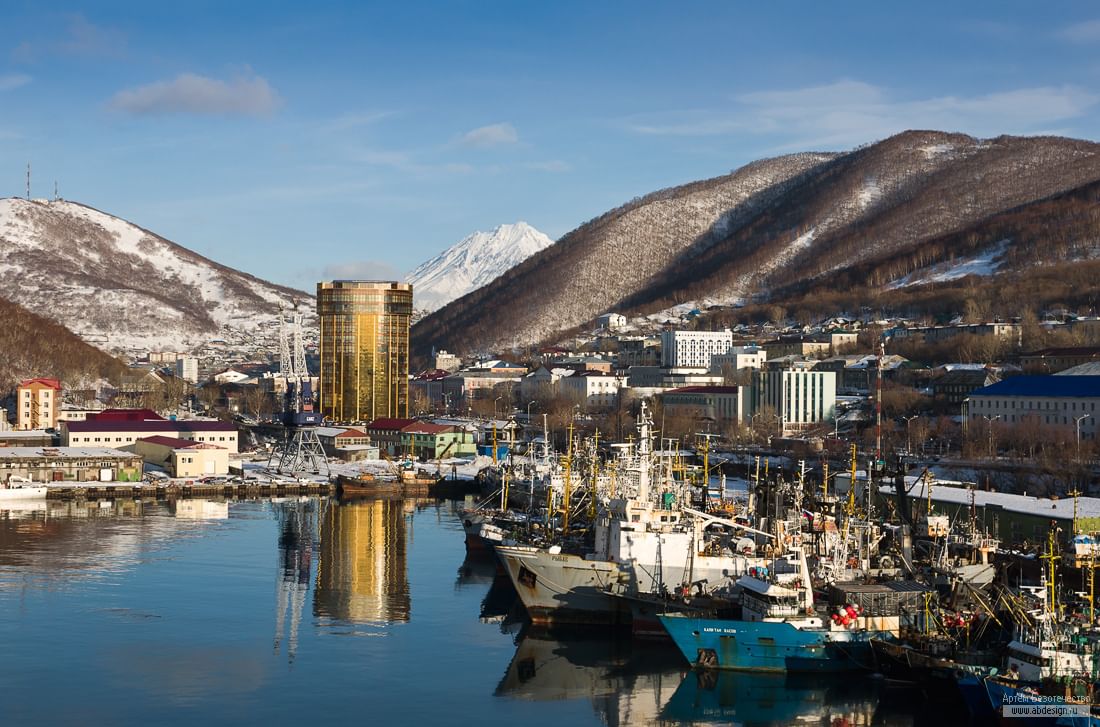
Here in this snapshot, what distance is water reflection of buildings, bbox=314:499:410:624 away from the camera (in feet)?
115

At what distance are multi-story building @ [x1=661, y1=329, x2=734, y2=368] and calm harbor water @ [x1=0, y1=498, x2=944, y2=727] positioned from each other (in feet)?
282

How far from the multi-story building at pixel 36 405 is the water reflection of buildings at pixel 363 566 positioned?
4164 cm

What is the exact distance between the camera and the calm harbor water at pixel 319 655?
25.7m

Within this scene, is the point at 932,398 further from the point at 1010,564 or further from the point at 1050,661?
the point at 1050,661

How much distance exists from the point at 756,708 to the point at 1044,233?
464 feet

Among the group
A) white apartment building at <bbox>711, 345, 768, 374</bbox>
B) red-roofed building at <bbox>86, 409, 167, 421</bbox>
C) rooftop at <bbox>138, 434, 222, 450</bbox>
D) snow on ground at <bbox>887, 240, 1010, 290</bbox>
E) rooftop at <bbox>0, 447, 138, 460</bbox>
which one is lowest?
rooftop at <bbox>0, 447, 138, 460</bbox>

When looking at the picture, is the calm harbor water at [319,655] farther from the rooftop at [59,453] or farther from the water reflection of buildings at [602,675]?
the rooftop at [59,453]

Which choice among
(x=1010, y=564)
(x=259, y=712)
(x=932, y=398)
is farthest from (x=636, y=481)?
(x=932, y=398)

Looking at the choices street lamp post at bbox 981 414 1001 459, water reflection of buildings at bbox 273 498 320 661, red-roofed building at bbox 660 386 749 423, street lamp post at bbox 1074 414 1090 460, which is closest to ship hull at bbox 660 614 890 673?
water reflection of buildings at bbox 273 498 320 661

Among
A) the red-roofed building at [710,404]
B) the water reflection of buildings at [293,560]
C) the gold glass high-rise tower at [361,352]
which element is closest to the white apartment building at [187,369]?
the gold glass high-rise tower at [361,352]

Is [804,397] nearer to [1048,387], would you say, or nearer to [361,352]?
[1048,387]

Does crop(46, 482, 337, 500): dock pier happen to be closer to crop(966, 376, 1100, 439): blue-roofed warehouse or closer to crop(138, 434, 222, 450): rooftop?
crop(138, 434, 222, 450): rooftop

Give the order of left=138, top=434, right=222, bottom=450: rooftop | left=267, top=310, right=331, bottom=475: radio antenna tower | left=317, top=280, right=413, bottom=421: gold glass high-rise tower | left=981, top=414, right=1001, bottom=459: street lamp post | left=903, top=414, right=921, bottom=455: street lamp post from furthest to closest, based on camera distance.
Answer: left=317, top=280, right=413, bottom=421: gold glass high-rise tower < left=903, top=414, right=921, bottom=455: street lamp post < left=267, top=310, right=331, bottom=475: radio antenna tower < left=138, top=434, right=222, bottom=450: rooftop < left=981, top=414, right=1001, bottom=459: street lamp post

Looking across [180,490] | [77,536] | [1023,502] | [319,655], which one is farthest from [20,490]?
[1023,502]
